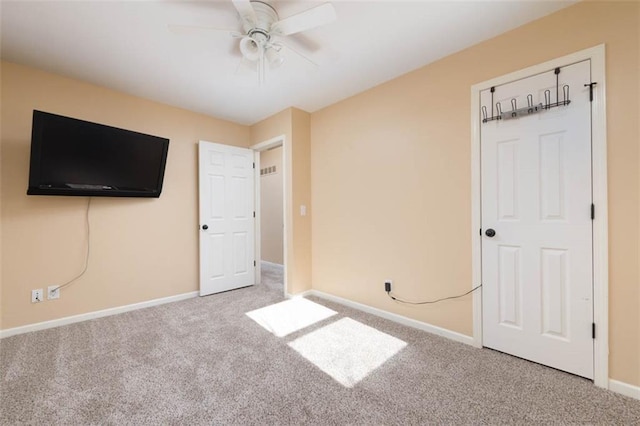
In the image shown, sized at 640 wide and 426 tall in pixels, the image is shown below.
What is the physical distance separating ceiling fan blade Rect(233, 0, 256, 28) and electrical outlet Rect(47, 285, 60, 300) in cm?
303

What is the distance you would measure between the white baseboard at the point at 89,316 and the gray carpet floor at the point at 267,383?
0.12 metres

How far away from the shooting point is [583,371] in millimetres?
1724

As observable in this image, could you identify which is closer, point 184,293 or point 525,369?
point 525,369

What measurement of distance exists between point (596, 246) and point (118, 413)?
302cm

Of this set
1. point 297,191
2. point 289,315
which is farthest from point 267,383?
point 297,191

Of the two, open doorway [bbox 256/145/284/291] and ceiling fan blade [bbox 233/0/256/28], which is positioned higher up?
ceiling fan blade [bbox 233/0/256/28]

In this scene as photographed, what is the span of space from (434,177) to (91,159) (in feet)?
10.9

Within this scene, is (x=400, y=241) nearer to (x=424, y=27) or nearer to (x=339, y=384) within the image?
(x=339, y=384)

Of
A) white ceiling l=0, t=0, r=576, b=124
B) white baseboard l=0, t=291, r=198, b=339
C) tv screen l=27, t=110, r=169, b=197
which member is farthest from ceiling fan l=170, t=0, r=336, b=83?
white baseboard l=0, t=291, r=198, b=339

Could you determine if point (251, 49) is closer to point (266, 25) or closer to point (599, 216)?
point (266, 25)

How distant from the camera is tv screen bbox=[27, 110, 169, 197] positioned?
231 centimetres

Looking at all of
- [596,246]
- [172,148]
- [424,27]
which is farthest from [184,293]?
[596,246]

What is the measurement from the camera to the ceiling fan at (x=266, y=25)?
5.08 feet

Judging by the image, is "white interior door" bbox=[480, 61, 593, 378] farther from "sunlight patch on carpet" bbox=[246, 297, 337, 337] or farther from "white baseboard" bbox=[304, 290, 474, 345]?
"sunlight patch on carpet" bbox=[246, 297, 337, 337]
